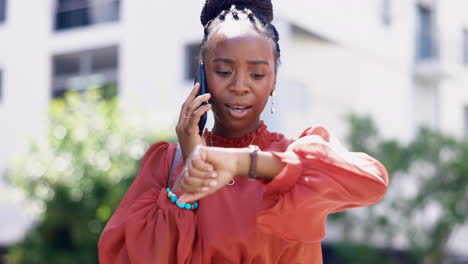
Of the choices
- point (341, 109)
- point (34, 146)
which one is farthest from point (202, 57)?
point (341, 109)

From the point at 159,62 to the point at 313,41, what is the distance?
3283 millimetres

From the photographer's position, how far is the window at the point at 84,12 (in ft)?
49.3

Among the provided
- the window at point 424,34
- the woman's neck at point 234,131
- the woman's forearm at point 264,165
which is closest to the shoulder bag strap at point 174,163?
the woman's neck at point 234,131

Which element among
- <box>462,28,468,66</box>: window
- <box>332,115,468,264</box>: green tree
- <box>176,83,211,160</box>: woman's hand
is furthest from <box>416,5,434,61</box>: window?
<box>176,83,211,160</box>: woman's hand

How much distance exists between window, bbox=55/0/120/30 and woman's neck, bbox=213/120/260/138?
13.1 m

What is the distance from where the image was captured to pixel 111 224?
2.05m

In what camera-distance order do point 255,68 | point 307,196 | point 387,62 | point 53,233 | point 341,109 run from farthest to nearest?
point 387,62 < point 341,109 < point 53,233 < point 255,68 < point 307,196

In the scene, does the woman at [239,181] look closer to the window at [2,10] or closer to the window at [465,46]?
the window at [2,10]

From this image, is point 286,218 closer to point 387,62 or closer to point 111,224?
point 111,224

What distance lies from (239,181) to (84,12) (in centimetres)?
1428

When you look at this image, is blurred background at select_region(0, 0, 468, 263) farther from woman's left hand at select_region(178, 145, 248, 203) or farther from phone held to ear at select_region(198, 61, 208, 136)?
woman's left hand at select_region(178, 145, 248, 203)

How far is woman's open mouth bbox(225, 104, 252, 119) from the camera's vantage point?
2033 mm

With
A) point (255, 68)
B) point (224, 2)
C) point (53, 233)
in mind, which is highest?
point (224, 2)

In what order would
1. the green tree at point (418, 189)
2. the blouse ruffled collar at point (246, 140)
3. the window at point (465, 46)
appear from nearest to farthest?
1. the blouse ruffled collar at point (246, 140)
2. the green tree at point (418, 189)
3. the window at point (465, 46)
